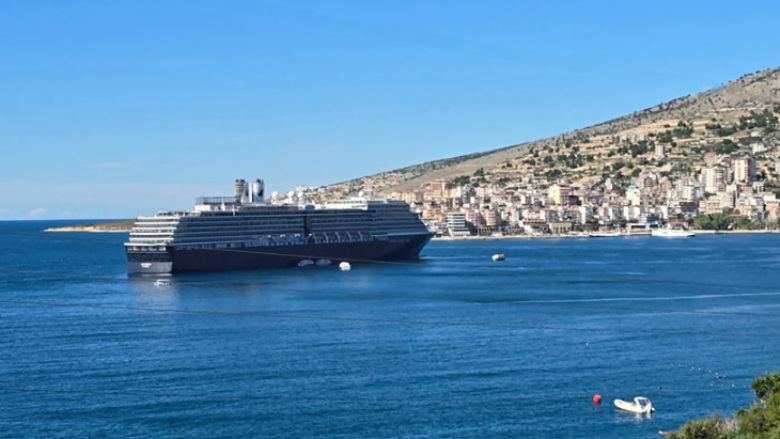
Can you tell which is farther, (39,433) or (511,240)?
(511,240)

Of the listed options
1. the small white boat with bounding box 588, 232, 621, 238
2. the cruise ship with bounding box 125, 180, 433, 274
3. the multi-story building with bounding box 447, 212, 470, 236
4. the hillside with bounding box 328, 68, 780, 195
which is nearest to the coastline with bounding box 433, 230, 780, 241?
the small white boat with bounding box 588, 232, 621, 238

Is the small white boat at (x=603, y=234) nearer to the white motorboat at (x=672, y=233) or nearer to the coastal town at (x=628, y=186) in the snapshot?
the coastal town at (x=628, y=186)

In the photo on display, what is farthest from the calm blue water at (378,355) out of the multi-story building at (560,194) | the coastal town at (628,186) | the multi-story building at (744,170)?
the multi-story building at (744,170)

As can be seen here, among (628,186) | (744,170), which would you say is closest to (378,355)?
(744,170)

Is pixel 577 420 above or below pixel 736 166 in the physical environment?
below

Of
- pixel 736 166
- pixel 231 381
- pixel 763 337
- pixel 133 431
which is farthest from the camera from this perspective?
pixel 736 166

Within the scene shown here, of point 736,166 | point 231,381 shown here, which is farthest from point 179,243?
point 736,166

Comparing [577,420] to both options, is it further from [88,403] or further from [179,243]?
[179,243]
